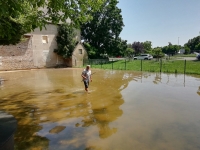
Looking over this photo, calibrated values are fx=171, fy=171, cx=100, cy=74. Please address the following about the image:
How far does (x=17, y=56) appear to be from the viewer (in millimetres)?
28344

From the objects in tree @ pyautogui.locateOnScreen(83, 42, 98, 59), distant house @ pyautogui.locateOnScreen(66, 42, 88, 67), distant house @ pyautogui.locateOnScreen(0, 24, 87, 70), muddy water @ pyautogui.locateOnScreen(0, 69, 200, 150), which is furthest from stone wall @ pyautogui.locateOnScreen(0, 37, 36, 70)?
muddy water @ pyautogui.locateOnScreen(0, 69, 200, 150)

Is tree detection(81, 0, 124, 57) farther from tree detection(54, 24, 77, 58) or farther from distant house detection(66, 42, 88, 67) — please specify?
tree detection(54, 24, 77, 58)

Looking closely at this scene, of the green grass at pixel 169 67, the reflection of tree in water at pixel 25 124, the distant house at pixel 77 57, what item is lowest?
the reflection of tree in water at pixel 25 124

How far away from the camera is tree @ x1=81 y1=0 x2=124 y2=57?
1444 inches

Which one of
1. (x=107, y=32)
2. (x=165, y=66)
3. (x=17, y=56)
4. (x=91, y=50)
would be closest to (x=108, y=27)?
(x=107, y=32)

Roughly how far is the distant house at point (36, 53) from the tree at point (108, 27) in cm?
584

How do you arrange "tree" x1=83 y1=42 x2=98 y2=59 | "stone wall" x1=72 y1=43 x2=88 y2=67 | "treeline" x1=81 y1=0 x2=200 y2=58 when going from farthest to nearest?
1. "treeline" x1=81 y1=0 x2=200 y2=58
2. "tree" x1=83 y1=42 x2=98 y2=59
3. "stone wall" x1=72 y1=43 x2=88 y2=67

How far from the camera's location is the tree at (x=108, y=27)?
3669cm

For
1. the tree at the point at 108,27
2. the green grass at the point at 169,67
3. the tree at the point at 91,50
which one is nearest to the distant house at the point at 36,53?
the tree at the point at 91,50

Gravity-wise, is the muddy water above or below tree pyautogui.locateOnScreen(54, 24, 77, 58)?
below

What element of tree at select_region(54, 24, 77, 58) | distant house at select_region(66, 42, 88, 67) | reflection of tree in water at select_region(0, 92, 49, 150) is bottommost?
reflection of tree in water at select_region(0, 92, 49, 150)

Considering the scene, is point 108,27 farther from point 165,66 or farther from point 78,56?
point 165,66

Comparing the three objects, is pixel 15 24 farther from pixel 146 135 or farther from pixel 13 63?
pixel 13 63

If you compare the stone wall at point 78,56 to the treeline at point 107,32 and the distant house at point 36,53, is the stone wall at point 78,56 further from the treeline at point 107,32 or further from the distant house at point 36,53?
the treeline at point 107,32
